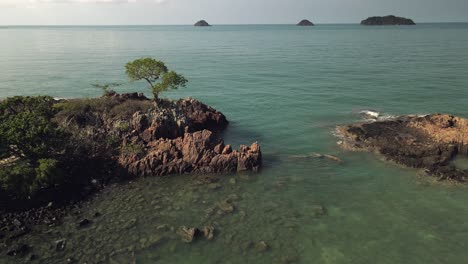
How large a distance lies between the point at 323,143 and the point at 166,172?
2189 centimetres

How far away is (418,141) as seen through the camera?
155 ft

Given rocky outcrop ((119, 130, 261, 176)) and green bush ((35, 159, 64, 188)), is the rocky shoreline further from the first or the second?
green bush ((35, 159, 64, 188))

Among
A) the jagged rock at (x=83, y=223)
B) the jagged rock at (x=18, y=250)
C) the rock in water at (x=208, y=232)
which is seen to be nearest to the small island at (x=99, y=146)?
the jagged rock at (x=83, y=223)

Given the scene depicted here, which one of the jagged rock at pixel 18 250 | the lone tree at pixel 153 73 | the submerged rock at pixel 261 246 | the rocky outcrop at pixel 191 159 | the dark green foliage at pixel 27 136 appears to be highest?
the lone tree at pixel 153 73

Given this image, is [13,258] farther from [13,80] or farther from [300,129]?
[13,80]

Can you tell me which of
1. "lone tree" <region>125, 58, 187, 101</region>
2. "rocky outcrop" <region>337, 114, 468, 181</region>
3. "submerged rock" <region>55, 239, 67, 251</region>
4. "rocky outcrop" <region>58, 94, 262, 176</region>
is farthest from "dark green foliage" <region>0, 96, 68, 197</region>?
"rocky outcrop" <region>337, 114, 468, 181</region>

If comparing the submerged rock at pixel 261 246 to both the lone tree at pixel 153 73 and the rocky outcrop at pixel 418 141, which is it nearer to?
the rocky outcrop at pixel 418 141

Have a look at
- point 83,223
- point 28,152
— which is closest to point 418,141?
point 83,223

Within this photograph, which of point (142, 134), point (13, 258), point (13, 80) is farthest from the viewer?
point (13, 80)

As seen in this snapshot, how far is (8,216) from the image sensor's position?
3081 centimetres

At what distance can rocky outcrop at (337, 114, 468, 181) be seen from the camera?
41.3 m

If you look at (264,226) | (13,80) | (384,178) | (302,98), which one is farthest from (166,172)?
(13,80)

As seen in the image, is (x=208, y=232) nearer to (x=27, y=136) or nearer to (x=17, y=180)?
(x=17, y=180)

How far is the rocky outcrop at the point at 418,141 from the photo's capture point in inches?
1626
